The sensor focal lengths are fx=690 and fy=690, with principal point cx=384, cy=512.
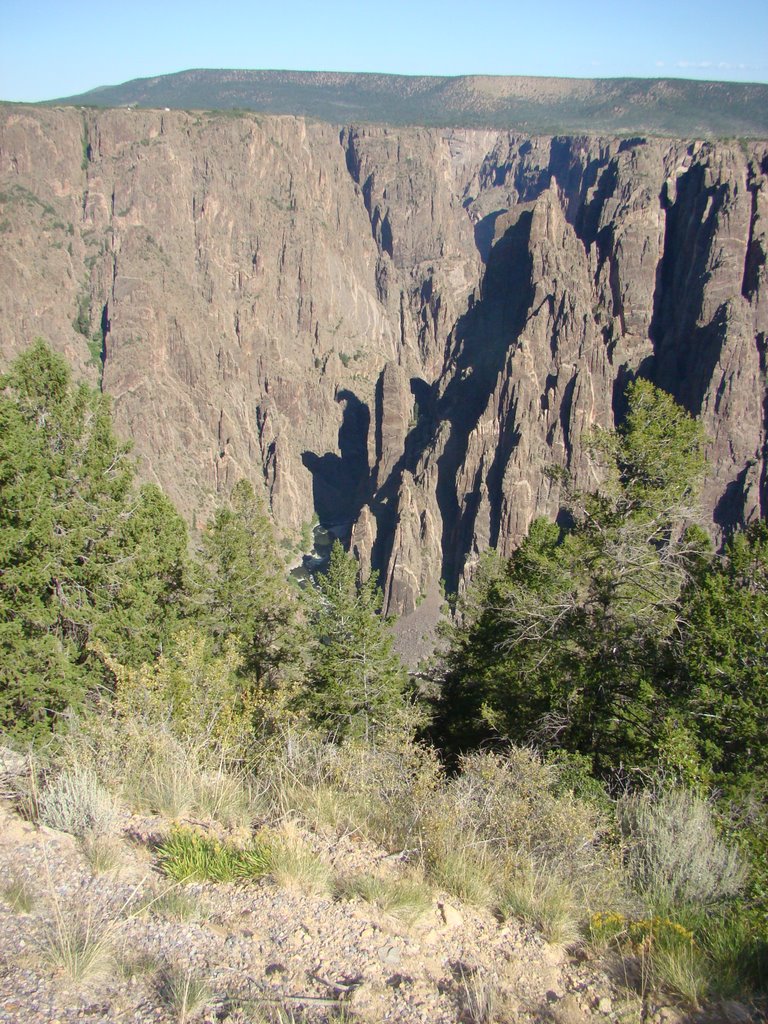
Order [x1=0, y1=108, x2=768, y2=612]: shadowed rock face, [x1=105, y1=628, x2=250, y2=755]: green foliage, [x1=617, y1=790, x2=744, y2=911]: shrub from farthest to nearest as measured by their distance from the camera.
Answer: [x1=0, y1=108, x2=768, y2=612]: shadowed rock face < [x1=105, y1=628, x2=250, y2=755]: green foliage < [x1=617, y1=790, x2=744, y2=911]: shrub

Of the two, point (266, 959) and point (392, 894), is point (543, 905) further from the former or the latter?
point (266, 959)

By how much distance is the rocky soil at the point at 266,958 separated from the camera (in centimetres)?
399

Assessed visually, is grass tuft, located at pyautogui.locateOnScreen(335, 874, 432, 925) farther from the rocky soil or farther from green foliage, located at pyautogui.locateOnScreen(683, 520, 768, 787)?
green foliage, located at pyautogui.locateOnScreen(683, 520, 768, 787)

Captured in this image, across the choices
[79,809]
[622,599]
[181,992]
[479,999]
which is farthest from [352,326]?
[181,992]

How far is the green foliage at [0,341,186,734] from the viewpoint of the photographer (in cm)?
1273

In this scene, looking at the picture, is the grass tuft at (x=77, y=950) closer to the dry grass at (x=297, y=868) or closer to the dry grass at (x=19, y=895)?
the dry grass at (x=19, y=895)

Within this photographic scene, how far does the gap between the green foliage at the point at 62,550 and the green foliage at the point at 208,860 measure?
8.19 meters

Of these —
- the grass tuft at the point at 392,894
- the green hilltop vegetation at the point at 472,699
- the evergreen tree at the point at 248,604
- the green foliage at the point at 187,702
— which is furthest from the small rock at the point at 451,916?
the evergreen tree at the point at 248,604

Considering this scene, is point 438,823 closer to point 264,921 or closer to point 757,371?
point 264,921

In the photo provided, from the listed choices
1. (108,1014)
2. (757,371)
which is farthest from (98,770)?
(757,371)

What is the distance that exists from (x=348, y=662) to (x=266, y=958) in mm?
15415

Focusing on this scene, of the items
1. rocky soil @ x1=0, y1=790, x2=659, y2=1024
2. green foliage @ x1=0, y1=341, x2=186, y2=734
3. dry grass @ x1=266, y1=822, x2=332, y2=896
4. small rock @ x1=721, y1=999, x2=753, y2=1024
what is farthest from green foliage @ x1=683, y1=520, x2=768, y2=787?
green foliage @ x1=0, y1=341, x2=186, y2=734

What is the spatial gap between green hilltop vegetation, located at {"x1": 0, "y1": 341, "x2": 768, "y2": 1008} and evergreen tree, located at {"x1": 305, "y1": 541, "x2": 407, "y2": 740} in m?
0.09

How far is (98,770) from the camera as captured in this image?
7.36 meters
